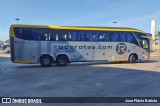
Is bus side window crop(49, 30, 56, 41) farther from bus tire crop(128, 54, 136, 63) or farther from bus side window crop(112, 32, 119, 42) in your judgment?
bus tire crop(128, 54, 136, 63)

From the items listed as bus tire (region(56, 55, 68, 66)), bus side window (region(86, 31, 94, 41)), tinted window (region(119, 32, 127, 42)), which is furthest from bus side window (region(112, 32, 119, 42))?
bus tire (region(56, 55, 68, 66))

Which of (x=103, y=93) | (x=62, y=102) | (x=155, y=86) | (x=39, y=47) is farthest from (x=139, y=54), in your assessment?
(x=62, y=102)

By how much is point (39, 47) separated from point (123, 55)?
318 inches

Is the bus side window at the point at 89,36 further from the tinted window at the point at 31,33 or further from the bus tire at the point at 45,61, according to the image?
the bus tire at the point at 45,61

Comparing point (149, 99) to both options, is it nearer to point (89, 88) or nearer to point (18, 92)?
point (89, 88)

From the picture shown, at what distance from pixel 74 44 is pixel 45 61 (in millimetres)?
2907

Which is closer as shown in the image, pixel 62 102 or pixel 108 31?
pixel 62 102

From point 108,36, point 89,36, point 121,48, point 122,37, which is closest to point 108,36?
point 108,36

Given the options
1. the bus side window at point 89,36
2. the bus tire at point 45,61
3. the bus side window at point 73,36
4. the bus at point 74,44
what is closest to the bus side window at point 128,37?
the bus at point 74,44

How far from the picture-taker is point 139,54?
25562mm

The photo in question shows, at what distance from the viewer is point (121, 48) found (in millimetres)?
24719

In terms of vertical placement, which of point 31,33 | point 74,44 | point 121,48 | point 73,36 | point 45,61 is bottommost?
point 45,61

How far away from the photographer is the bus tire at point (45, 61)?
2200 cm

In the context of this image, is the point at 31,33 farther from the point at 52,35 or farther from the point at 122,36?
the point at 122,36
